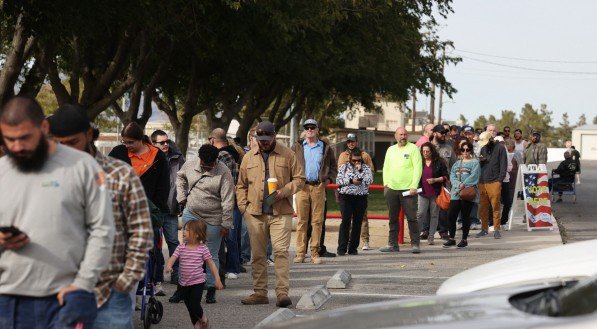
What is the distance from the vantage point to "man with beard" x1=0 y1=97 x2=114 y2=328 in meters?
5.86

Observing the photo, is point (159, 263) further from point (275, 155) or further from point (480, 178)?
point (480, 178)

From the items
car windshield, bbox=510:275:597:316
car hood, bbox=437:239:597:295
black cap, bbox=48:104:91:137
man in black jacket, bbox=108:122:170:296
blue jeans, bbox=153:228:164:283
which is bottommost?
blue jeans, bbox=153:228:164:283

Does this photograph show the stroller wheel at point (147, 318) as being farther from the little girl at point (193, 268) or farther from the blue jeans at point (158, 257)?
the blue jeans at point (158, 257)

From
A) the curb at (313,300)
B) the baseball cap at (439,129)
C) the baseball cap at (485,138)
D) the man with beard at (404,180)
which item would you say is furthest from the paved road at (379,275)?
the baseball cap at (439,129)

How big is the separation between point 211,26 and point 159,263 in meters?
16.0

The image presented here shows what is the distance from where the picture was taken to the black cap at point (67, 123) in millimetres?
6406

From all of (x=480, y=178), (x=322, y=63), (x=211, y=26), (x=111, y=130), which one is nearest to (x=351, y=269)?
(x=480, y=178)

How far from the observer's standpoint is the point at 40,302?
5941mm

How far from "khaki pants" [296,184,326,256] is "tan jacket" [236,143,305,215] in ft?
14.5

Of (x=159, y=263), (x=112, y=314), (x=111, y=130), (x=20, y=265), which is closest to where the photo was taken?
(x=20, y=265)

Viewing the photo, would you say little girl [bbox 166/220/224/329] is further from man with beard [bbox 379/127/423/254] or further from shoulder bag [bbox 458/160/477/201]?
shoulder bag [bbox 458/160/477/201]

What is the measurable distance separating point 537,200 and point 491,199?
215cm

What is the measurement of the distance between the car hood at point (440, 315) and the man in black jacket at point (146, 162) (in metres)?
5.79

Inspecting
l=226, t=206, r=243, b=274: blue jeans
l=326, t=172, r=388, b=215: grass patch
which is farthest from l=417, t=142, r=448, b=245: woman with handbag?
l=326, t=172, r=388, b=215: grass patch
